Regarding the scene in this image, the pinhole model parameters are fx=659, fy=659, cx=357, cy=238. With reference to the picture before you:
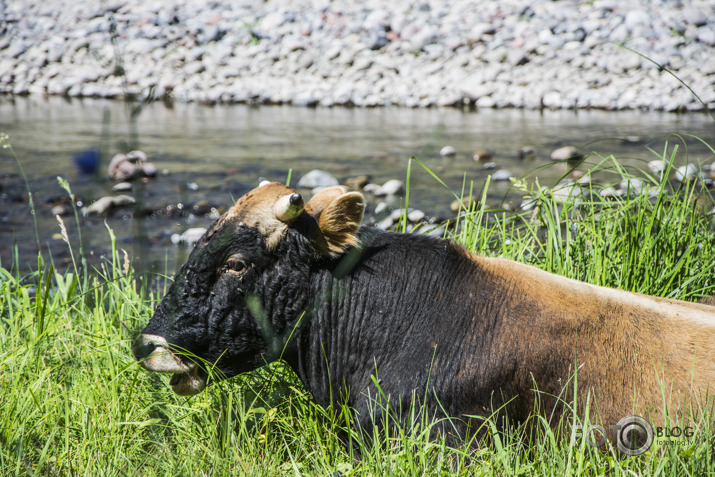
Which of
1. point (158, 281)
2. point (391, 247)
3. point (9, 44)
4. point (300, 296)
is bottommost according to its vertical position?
point (158, 281)

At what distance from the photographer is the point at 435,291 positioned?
117 inches

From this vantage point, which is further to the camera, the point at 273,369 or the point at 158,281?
the point at 158,281

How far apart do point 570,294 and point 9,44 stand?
64.5 feet

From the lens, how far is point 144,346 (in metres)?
2.97

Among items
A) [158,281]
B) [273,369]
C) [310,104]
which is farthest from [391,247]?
[310,104]

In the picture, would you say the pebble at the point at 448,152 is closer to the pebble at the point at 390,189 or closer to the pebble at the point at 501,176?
the pebble at the point at 501,176

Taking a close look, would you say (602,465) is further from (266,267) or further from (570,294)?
(266,267)

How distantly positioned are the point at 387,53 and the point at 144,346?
1441cm

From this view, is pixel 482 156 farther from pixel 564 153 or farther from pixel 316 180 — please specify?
pixel 316 180

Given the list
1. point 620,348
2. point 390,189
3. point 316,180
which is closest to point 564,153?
point 390,189

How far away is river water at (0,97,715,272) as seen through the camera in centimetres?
815

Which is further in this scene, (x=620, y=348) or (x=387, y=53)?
(x=387, y=53)

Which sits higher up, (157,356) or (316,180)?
(316,180)

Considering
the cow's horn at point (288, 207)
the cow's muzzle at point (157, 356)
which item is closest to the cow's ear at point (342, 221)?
the cow's horn at point (288, 207)
